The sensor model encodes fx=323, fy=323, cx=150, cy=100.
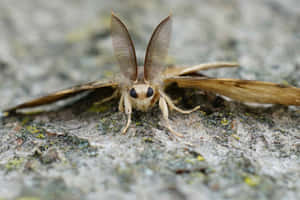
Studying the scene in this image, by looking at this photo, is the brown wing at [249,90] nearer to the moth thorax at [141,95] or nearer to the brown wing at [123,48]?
the moth thorax at [141,95]

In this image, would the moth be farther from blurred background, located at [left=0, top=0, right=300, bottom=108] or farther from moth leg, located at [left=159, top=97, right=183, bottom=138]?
blurred background, located at [left=0, top=0, right=300, bottom=108]

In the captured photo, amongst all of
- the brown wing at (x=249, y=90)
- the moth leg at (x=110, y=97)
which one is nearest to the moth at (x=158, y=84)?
the brown wing at (x=249, y=90)

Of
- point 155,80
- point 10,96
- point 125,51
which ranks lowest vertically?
point 10,96

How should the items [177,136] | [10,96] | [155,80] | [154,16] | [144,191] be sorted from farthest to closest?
[154,16], [10,96], [155,80], [177,136], [144,191]

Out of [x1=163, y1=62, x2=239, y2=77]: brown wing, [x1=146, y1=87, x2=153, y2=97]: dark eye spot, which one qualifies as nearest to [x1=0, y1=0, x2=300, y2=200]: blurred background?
[x1=146, y1=87, x2=153, y2=97]: dark eye spot

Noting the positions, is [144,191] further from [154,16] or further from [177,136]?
[154,16]

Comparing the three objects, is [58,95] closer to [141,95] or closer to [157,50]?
[141,95]

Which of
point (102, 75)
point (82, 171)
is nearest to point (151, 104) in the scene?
point (82, 171)
